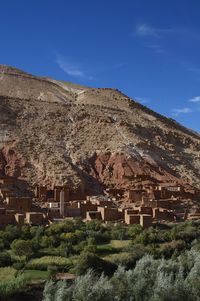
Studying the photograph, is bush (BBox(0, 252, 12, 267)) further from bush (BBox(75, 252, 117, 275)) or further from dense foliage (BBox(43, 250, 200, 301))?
dense foliage (BBox(43, 250, 200, 301))

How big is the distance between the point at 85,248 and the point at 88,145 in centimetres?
2347

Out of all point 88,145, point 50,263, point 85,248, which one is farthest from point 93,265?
point 88,145

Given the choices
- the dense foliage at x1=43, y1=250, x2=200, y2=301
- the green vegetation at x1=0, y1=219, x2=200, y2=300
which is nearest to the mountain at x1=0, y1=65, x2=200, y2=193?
the green vegetation at x1=0, y1=219, x2=200, y2=300

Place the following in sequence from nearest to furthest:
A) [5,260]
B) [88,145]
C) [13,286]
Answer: [13,286], [5,260], [88,145]

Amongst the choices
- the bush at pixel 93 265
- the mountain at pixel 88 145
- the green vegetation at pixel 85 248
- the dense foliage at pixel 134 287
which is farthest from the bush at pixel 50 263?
the mountain at pixel 88 145

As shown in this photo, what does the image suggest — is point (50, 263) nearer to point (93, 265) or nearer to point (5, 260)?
point (5, 260)

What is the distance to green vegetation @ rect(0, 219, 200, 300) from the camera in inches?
890

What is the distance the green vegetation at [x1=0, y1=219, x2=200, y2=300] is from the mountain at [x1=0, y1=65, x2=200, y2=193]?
11.3m

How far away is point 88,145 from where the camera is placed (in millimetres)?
48969

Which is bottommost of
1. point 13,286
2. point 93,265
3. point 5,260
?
point 13,286

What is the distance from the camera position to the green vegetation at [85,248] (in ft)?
74.2

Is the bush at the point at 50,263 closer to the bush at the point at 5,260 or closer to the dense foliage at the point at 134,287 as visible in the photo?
the bush at the point at 5,260

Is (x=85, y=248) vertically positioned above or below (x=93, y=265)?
above

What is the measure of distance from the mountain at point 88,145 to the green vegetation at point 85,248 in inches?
445
